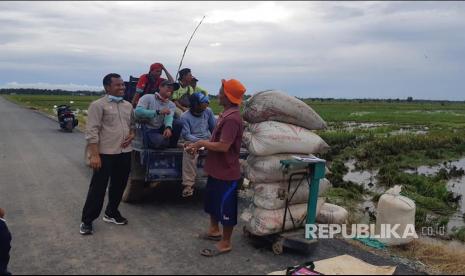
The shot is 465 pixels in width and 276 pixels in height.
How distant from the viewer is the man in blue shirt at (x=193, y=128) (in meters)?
5.91

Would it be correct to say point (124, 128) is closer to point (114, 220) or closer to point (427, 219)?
point (114, 220)

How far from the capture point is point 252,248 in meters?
4.86

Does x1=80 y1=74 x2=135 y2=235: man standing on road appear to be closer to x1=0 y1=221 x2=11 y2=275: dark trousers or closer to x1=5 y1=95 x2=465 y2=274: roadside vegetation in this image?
x1=0 y1=221 x2=11 y2=275: dark trousers

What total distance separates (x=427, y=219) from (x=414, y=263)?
13.3 ft

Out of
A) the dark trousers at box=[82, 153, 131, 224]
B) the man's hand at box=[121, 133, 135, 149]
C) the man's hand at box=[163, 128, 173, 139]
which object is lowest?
the dark trousers at box=[82, 153, 131, 224]

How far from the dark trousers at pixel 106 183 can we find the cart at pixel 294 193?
1737mm

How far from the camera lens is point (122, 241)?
16.3 feet

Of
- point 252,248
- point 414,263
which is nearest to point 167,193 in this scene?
point 252,248

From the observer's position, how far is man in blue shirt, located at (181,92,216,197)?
5906mm

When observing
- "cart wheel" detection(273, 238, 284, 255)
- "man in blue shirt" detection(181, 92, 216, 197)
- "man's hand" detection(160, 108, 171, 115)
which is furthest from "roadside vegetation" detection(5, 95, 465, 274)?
"man's hand" detection(160, 108, 171, 115)

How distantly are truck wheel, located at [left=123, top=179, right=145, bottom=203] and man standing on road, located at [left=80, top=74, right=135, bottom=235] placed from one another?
1092 mm

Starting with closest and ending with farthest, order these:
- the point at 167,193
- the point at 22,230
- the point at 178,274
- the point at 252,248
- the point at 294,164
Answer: the point at 178,274 < the point at 294,164 < the point at 252,248 < the point at 22,230 < the point at 167,193

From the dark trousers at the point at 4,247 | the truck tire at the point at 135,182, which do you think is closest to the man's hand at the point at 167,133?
the truck tire at the point at 135,182

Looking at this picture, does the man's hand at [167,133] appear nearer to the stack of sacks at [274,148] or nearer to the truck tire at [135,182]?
the truck tire at [135,182]
